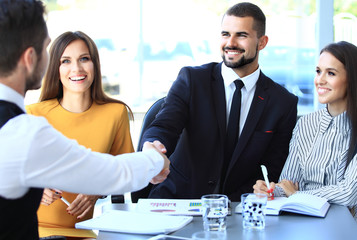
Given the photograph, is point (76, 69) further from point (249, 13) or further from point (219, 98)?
point (249, 13)

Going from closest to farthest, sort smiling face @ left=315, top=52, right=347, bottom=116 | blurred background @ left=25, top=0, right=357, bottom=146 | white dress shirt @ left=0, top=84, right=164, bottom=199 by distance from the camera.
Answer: white dress shirt @ left=0, top=84, right=164, bottom=199
smiling face @ left=315, top=52, right=347, bottom=116
blurred background @ left=25, top=0, right=357, bottom=146

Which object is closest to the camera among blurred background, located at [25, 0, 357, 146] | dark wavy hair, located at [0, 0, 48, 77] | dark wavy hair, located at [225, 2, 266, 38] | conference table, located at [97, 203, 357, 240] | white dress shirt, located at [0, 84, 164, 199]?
white dress shirt, located at [0, 84, 164, 199]

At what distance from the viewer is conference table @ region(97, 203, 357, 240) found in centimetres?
153

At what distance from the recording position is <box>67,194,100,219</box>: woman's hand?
228cm

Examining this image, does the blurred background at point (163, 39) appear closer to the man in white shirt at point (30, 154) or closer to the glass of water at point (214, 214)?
the glass of water at point (214, 214)

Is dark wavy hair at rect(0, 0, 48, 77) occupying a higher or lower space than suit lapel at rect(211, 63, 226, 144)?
higher

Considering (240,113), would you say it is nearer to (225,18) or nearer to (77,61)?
(225,18)

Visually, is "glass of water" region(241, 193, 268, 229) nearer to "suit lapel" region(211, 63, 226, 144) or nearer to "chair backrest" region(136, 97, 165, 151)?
"suit lapel" region(211, 63, 226, 144)

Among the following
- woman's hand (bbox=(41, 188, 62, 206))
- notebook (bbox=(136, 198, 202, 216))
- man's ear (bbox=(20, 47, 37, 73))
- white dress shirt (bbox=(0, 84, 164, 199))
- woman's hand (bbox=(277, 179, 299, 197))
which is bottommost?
woman's hand (bbox=(41, 188, 62, 206))

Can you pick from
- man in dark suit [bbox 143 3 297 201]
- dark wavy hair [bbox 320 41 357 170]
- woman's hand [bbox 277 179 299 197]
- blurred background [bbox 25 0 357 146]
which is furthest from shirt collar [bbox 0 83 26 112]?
blurred background [bbox 25 0 357 146]

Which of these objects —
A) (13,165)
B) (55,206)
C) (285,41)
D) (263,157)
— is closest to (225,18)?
(263,157)

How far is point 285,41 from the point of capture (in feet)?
18.3

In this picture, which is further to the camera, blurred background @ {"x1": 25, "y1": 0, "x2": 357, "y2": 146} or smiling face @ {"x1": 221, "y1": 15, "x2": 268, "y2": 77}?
blurred background @ {"x1": 25, "y1": 0, "x2": 357, "y2": 146}

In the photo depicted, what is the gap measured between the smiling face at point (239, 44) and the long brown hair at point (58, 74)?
67 cm
